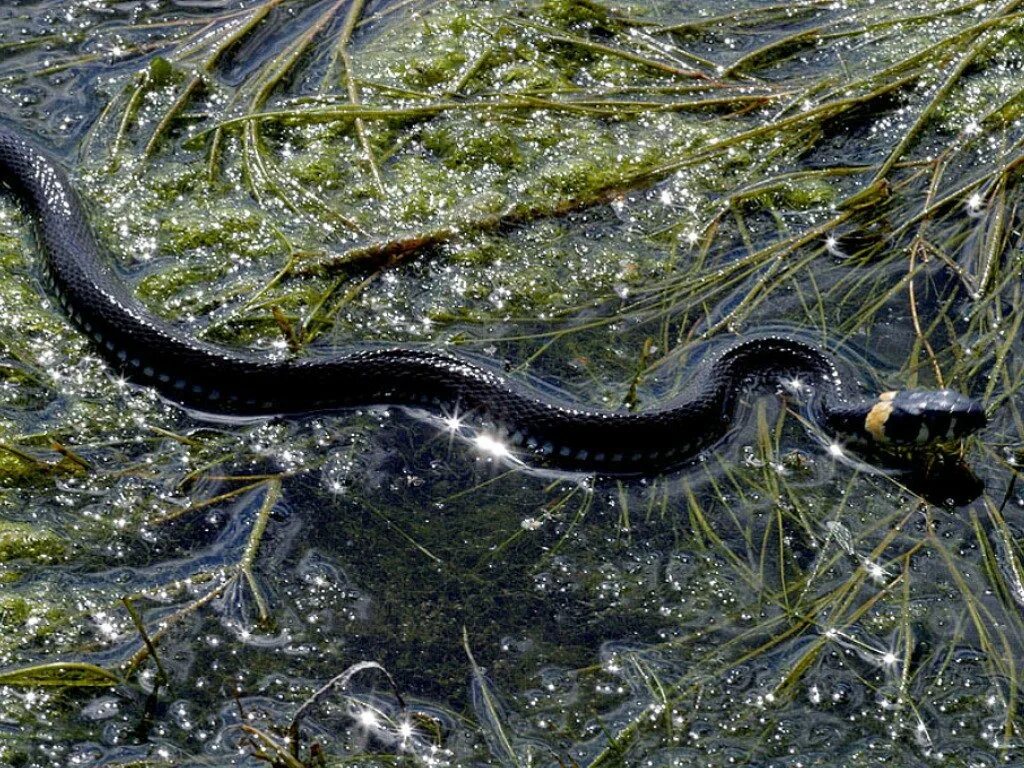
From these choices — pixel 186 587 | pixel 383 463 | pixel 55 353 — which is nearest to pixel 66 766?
pixel 186 587

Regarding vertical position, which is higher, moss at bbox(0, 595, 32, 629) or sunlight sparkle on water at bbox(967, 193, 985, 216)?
sunlight sparkle on water at bbox(967, 193, 985, 216)

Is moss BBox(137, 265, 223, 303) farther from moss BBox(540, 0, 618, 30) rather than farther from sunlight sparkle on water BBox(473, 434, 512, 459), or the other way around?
moss BBox(540, 0, 618, 30)

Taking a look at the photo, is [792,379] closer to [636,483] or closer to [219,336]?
[636,483]

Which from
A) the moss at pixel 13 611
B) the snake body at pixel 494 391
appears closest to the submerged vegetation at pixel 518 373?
the moss at pixel 13 611

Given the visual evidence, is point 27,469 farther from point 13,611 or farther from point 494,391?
point 494,391

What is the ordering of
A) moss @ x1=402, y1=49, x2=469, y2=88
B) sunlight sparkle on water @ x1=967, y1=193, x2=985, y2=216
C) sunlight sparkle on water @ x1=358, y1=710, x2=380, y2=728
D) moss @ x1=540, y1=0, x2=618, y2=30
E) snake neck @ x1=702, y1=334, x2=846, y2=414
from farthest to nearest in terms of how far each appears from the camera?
1. moss @ x1=540, y1=0, x2=618, y2=30
2. moss @ x1=402, y1=49, x2=469, y2=88
3. sunlight sparkle on water @ x1=967, y1=193, x2=985, y2=216
4. snake neck @ x1=702, y1=334, x2=846, y2=414
5. sunlight sparkle on water @ x1=358, y1=710, x2=380, y2=728

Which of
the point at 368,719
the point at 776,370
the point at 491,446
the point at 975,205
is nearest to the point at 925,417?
the point at 776,370

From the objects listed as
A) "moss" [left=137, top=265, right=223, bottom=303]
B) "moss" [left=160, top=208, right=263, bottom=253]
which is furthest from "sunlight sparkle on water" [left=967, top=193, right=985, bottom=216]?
"moss" [left=137, top=265, right=223, bottom=303]
